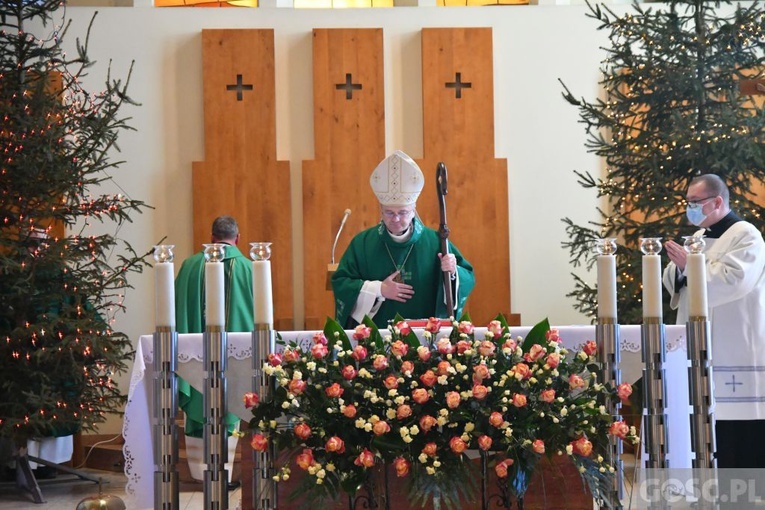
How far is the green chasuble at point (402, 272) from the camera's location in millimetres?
5469

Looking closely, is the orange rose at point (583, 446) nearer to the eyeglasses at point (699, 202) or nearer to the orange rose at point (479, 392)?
the orange rose at point (479, 392)

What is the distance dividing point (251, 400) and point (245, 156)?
5.57 m

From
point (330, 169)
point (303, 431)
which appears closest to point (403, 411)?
point (303, 431)

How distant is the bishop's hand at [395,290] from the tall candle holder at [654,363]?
1699 millimetres

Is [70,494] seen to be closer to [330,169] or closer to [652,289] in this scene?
[330,169]

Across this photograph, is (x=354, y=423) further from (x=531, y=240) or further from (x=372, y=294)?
(x=531, y=240)

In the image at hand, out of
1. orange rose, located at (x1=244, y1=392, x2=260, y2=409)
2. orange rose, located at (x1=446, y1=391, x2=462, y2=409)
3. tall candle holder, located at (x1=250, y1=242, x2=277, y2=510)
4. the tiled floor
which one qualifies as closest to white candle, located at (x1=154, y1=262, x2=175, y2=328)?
tall candle holder, located at (x1=250, y1=242, x2=277, y2=510)

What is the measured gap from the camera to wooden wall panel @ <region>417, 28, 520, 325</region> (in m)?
8.96

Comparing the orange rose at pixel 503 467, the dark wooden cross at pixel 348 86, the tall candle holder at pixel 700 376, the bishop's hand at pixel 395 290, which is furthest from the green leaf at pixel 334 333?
the dark wooden cross at pixel 348 86

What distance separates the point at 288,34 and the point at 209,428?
5.87m

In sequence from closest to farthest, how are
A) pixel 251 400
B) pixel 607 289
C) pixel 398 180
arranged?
pixel 251 400 → pixel 607 289 → pixel 398 180

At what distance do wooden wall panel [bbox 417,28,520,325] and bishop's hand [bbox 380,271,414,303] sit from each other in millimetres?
3691

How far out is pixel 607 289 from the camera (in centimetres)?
379

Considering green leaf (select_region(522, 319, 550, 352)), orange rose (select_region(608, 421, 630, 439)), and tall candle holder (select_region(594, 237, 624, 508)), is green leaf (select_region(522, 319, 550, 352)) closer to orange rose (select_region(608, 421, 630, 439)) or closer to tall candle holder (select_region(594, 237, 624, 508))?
tall candle holder (select_region(594, 237, 624, 508))
